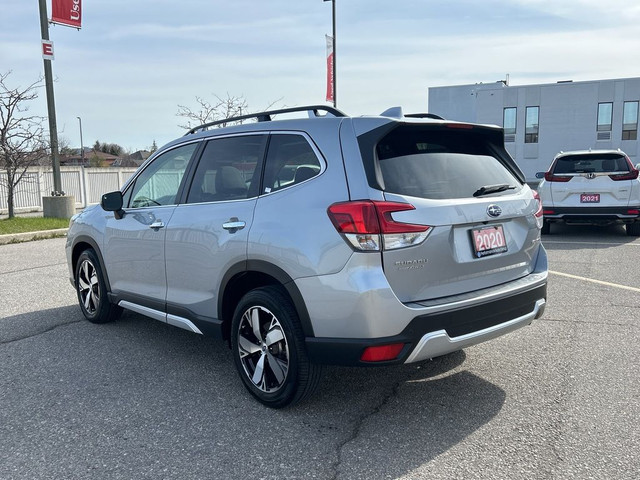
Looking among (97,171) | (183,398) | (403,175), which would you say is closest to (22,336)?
(183,398)

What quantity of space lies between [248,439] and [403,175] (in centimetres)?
175

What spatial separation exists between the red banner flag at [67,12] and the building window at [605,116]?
131 feet

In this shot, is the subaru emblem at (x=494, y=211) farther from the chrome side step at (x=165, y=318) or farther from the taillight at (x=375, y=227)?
the chrome side step at (x=165, y=318)

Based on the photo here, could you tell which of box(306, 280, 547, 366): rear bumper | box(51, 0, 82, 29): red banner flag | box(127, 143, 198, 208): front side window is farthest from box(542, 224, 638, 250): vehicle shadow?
box(51, 0, 82, 29): red banner flag

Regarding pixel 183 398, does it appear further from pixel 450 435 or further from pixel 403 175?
pixel 403 175

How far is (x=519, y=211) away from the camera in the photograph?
3.71 meters

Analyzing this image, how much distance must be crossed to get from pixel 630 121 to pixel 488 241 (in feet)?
152

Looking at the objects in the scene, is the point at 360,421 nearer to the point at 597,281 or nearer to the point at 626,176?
the point at 597,281

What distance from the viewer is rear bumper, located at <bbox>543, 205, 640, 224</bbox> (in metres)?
10.5

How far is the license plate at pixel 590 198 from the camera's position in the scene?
10.7 meters

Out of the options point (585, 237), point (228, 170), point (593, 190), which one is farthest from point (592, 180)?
point (228, 170)

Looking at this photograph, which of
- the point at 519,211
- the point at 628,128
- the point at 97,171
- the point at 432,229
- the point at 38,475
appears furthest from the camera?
the point at 628,128

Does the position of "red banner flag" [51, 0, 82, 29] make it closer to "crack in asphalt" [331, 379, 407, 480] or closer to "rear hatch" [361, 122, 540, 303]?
"rear hatch" [361, 122, 540, 303]

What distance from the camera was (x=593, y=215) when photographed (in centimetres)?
1072
